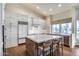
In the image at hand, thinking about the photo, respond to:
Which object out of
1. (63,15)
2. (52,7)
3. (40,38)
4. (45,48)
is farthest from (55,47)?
(52,7)

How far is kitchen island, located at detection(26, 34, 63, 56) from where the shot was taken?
187 centimetres

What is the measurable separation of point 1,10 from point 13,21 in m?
0.30

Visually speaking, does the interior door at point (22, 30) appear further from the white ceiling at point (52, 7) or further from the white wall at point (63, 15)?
the white wall at point (63, 15)

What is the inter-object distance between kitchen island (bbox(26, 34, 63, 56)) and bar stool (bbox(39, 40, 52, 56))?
0.05 meters

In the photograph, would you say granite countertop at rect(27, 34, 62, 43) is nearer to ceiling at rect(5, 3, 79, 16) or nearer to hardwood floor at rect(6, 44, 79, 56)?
hardwood floor at rect(6, 44, 79, 56)

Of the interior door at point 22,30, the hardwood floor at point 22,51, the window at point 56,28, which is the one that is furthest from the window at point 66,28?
the interior door at point 22,30

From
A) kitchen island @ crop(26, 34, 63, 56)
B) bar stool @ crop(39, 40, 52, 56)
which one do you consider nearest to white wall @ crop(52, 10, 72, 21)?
kitchen island @ crop(26, 34, 63, 56)

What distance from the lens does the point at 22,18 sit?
1.88 meters

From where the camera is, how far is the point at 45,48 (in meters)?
1.90

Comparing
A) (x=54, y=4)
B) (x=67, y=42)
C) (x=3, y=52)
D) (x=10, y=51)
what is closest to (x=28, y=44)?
(x=10, y=51)

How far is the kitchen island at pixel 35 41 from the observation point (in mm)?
1873

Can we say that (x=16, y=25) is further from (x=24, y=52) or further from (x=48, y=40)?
(x=48, y=40)

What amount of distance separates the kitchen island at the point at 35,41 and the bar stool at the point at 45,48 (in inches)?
2.1

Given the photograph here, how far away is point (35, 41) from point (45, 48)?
0.23 metres
